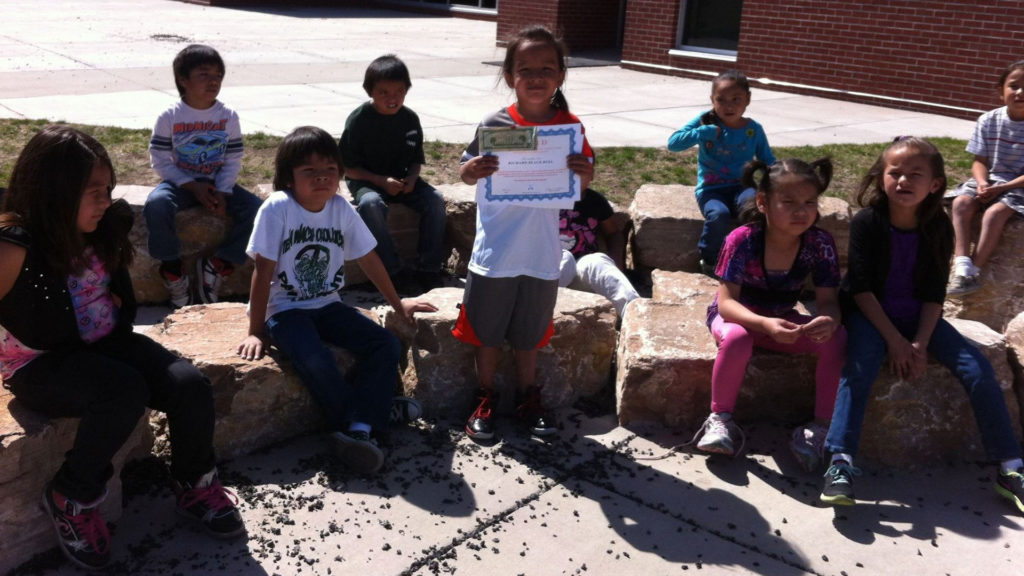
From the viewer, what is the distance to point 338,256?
3.78 m

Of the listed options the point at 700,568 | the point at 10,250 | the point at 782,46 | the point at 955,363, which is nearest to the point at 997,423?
the point at 955,363

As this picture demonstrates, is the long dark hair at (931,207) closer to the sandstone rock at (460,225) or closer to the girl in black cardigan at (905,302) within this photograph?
the girl in black cardigan at (905,302)

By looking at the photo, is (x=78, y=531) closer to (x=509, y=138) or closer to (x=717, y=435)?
(x=509, y=138)

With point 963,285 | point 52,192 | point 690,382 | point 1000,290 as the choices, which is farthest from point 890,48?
point 52,192

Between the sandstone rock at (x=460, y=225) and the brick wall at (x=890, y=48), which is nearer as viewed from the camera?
the sandstone rock at (x=460, y=225)

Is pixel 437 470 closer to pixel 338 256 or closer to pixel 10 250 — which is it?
pixel 338 256

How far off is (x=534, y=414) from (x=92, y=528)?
5.60 ft

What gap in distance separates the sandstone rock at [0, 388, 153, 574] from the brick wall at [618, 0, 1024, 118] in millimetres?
10308

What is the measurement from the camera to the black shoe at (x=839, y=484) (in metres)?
3.27

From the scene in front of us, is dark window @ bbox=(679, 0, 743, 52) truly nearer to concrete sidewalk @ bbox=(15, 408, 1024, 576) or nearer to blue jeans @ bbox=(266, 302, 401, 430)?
concrete sidewalk @ bbox=(15, 408, 1024, 576)

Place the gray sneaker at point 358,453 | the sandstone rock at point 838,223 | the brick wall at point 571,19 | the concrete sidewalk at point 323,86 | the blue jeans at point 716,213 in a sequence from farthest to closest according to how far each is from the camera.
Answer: the brick wall at point 571,19, the concrete sidewalk at point 323,86, the sandstone rock at point 838,223, the blue jeans at point 716,213, the gray sneaker at point 358,453

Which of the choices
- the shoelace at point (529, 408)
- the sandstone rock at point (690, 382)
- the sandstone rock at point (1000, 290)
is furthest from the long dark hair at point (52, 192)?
the sandstone rock at point (1000, 290)

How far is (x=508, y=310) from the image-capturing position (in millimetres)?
3740

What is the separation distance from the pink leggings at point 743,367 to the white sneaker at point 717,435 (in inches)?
1.6
